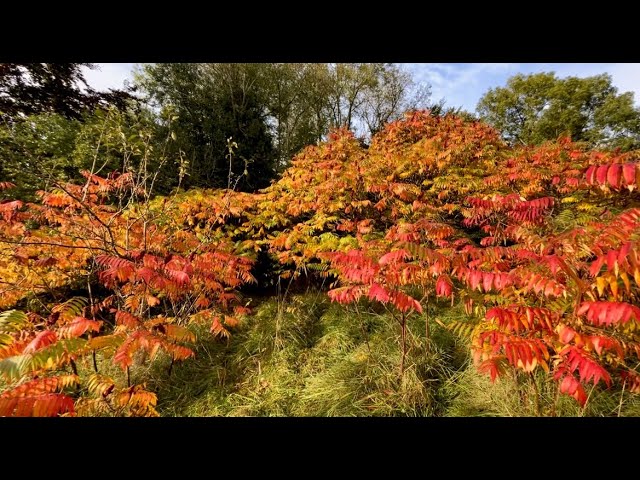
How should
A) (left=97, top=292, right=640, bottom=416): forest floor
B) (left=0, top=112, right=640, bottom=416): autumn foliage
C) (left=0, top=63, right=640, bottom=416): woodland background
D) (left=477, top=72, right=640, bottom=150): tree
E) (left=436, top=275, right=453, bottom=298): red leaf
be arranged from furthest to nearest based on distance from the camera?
(left=477, top=72, right=640, bottom=150): tree
(left=97, top=292, right=640, bottom=416): forest floor
(left=436, top=275, right=453, bottom=298): red leaf
(left=0, top=63, right=640, bottom=416): woodland background
(left=0, top=112, right=640, bottom=416): autumn foliage

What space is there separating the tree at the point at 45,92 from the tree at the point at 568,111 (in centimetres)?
1388

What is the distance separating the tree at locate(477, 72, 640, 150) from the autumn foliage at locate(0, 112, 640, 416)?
25.6 ft

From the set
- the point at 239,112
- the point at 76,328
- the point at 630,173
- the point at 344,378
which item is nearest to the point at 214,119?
the point at 239,112

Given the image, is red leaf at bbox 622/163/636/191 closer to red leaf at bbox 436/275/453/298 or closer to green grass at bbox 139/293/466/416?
red leaf at bbox 436/275/453/298

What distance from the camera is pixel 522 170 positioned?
17.1 ft

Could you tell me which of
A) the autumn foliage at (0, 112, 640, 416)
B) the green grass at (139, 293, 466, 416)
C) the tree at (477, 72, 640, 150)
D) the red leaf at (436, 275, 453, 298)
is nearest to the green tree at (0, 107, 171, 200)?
the autumn foliage at (0, 112, 640, 416)

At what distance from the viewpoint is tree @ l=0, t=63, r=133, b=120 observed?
17.6 ft

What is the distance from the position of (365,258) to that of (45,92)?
755 centimetres

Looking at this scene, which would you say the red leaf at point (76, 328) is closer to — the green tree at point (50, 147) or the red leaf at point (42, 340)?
the red leaf at point (42, 340)

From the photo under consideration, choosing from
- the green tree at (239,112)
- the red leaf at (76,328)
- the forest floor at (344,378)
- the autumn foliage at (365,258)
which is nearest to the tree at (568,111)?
the autumn foliage at (365,258)

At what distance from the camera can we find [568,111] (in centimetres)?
1184
